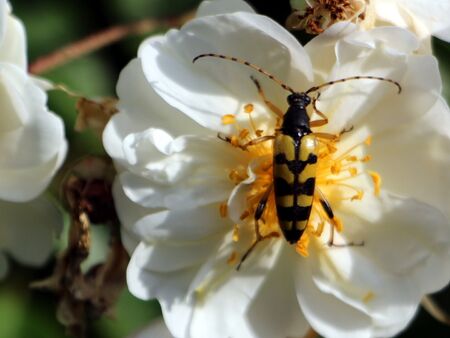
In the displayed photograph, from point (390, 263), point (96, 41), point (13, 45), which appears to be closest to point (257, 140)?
point (390, 263)

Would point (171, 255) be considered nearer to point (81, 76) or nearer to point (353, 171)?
point (353, 171)

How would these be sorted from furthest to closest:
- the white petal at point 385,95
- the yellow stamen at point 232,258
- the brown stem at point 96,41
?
the brown stem at point 96,41
the yellow stamen at point 232,258
the white petal at point 385,95

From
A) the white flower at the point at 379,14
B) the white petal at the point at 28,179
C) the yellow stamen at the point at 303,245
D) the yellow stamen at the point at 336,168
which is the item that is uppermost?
the white flower at the point at 379,14

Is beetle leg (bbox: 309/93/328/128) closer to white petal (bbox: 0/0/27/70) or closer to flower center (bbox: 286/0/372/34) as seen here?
flower center (bbox: 286/0/372/34)

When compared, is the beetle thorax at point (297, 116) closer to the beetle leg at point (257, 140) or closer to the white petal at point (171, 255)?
the beetle leg at point (257, 140)

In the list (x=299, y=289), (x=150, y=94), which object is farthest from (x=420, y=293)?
(x=150, y=94)

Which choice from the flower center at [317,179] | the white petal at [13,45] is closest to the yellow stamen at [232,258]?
the flower center at [317,179]

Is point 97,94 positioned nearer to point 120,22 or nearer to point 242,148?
point 120,22

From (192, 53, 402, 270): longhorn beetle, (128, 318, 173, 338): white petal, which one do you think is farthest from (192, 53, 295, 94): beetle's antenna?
(128, 318, 173, 338): white petal
